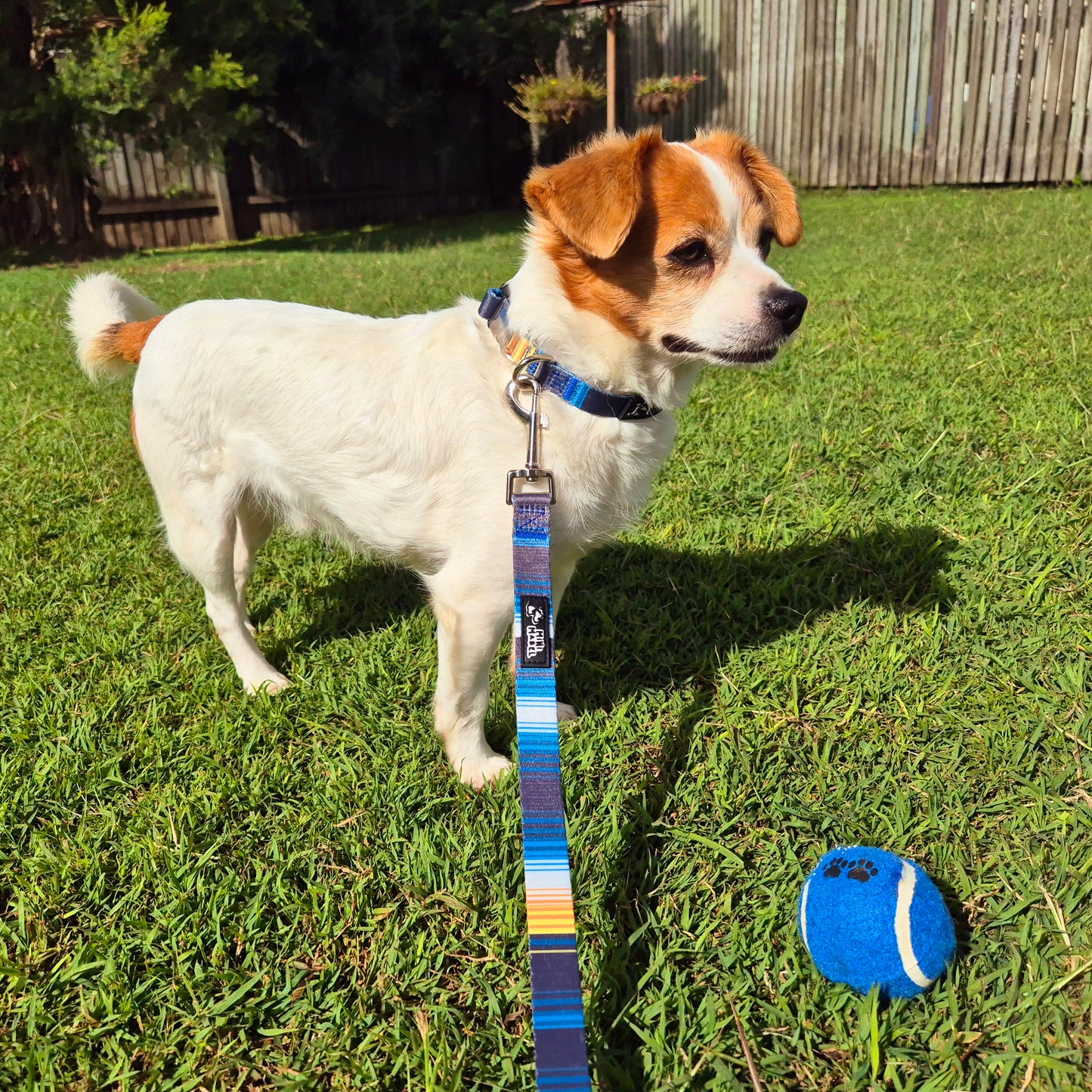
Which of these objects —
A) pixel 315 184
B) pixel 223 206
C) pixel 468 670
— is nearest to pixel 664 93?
pixel 315 184

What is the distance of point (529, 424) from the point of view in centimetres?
215

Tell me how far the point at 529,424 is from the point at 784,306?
28.4 inches

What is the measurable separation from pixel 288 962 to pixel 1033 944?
1.55 metres

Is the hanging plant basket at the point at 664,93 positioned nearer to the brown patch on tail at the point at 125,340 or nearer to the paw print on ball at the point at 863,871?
the brown patch on tail at the point at 125,340

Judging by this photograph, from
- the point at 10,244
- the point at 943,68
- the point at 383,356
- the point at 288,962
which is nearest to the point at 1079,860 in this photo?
the point at 288,962

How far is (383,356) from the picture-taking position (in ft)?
8.16

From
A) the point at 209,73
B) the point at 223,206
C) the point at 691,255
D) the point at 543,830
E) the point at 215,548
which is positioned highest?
the point at 209,73

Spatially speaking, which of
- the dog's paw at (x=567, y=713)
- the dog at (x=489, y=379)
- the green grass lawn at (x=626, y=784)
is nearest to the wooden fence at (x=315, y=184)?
the green grass lawn at (x=626, y=784)

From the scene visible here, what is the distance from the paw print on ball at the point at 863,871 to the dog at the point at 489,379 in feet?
3.27

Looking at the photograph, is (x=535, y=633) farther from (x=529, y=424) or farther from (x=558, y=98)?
(x=558, y=98)

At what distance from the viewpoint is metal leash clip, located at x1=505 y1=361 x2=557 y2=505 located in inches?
77.7

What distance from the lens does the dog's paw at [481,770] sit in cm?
239

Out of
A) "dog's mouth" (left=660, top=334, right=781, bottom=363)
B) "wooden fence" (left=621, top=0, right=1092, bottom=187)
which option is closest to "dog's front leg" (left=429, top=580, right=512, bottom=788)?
"dog's mouth" (left=660, top=334, right=781, bottom=363)

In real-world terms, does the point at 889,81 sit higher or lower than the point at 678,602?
higher
